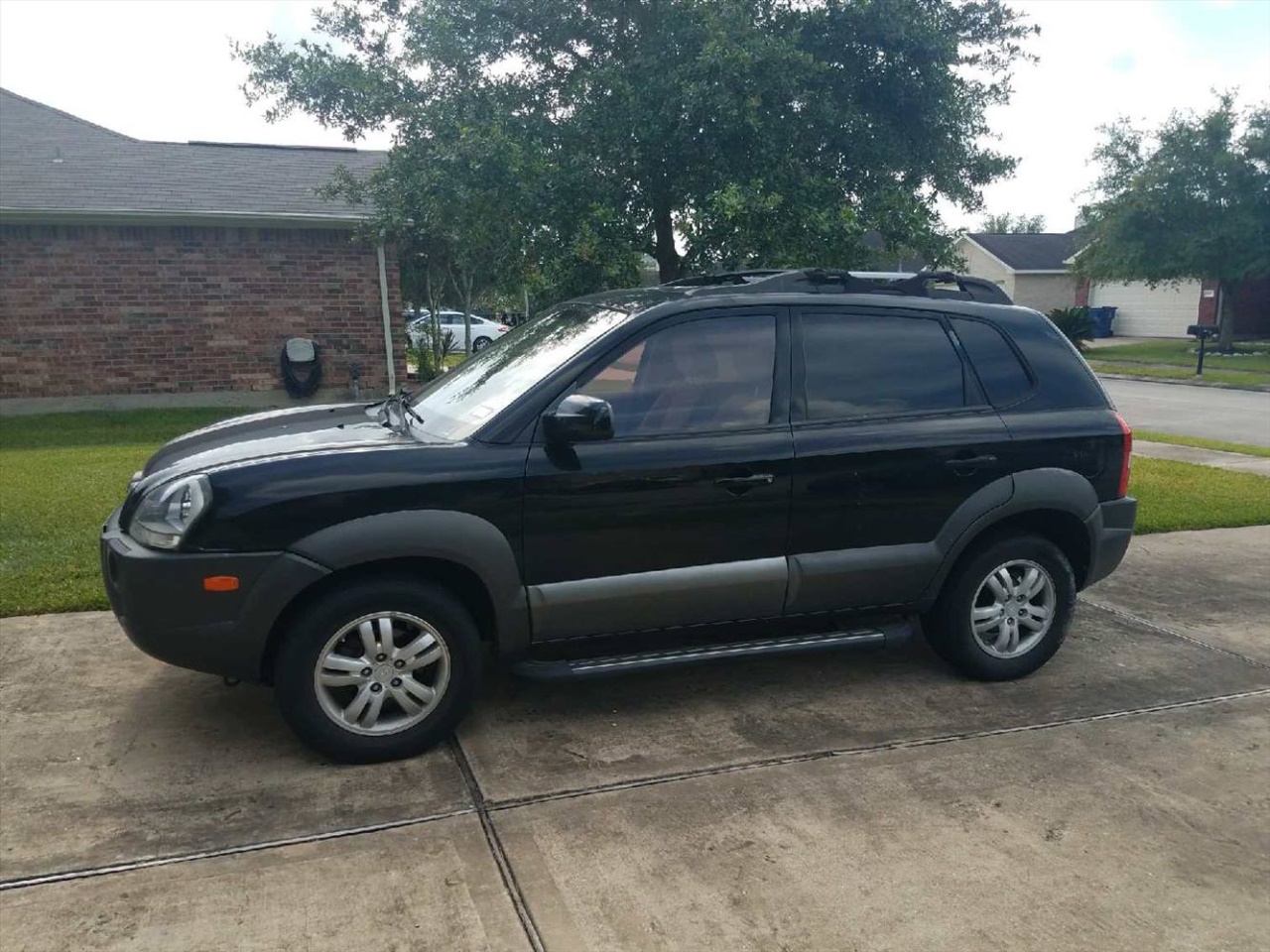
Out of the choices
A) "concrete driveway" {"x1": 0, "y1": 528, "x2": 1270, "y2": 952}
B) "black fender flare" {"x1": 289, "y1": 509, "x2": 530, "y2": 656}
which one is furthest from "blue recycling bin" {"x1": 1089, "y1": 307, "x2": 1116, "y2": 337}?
"black fender flare" {"x1": 289, "y1": 509, "x2": 530, "y2": 656}

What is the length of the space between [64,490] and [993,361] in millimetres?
7467

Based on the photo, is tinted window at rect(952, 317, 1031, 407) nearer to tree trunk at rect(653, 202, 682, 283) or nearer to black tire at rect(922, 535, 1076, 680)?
black tire at rect(922, 535, 1076, 680)

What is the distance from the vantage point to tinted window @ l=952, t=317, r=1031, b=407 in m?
4.65

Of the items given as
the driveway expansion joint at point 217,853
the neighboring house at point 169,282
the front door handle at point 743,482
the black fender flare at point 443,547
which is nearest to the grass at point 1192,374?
the neighboring house at point 169,282

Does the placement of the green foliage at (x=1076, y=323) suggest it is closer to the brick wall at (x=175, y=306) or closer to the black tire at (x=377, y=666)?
the brick wall at (x=175, y=306)

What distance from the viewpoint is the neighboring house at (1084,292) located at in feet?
126

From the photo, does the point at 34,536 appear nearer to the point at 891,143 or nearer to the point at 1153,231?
the point at 891,143

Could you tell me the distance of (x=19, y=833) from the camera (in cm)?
328

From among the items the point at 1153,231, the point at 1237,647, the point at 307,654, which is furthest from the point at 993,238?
the point at 307,654

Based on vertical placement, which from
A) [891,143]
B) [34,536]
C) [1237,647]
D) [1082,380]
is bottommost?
[1237,647]

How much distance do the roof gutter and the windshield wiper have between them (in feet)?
30.6

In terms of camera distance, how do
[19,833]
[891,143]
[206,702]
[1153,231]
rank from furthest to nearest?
1. [1153,231]
2. [891,143]
3. [206,702]
4. [19,833]

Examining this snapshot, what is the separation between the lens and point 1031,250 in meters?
44.8

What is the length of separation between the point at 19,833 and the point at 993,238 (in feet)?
157
